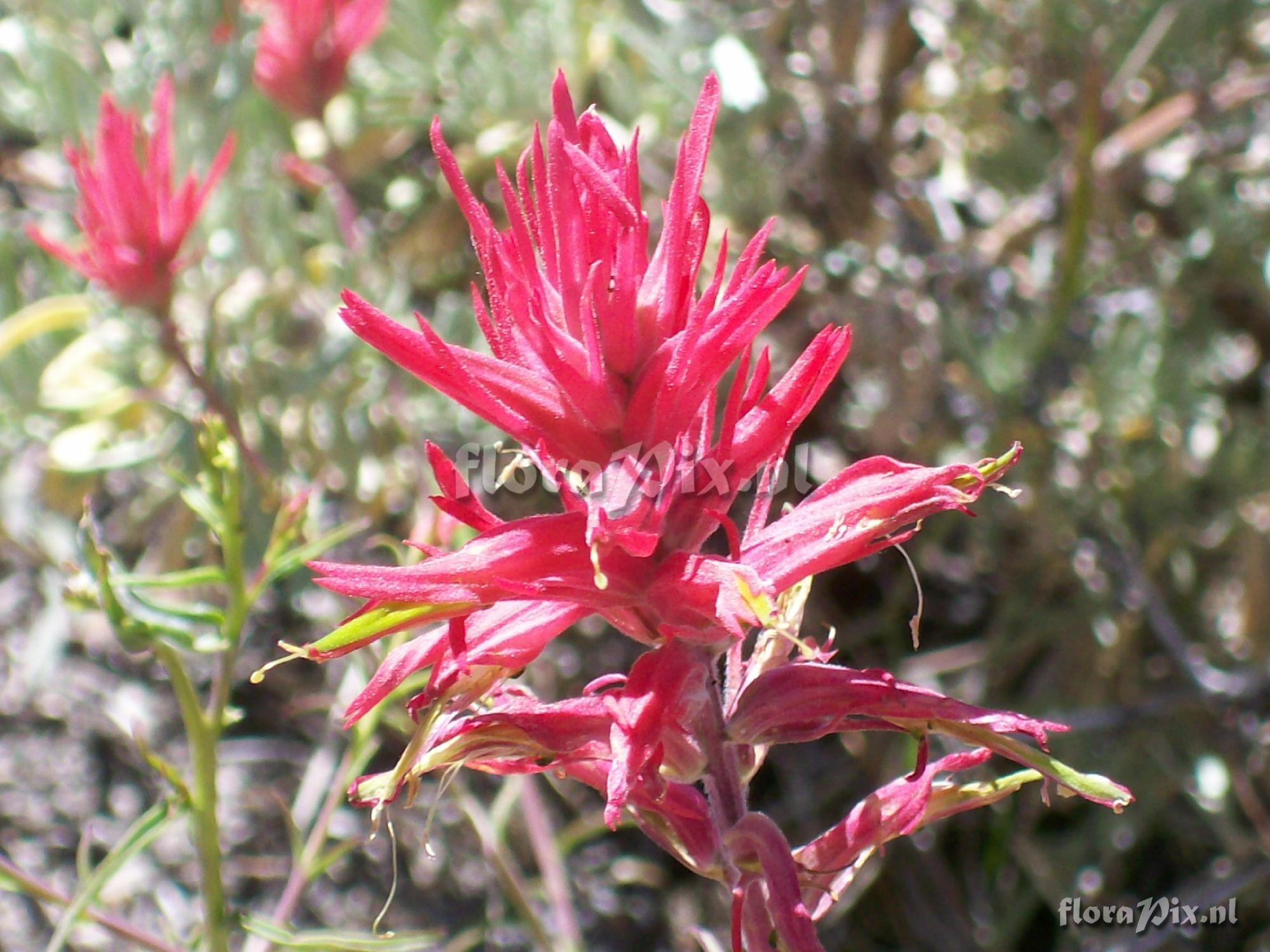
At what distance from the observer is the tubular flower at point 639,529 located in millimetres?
631

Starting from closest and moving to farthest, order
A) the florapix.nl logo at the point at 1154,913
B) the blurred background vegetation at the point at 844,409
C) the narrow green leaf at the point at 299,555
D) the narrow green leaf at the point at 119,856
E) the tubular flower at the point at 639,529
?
the tubular flower at the point at 639,529, the narrow green leaf at the point at 119,856, the narrow green leaf at the point at 299,555, the florapix.nl logo at the point at 1154,913, the blurred background vegetation at the point at 844,409

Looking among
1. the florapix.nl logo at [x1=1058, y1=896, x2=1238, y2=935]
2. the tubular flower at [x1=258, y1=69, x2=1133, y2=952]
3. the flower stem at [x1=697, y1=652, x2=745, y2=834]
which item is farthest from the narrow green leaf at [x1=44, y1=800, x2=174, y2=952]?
the florapix.nl logo at [x1=1058, y1=896, x2=1238, y2=935]

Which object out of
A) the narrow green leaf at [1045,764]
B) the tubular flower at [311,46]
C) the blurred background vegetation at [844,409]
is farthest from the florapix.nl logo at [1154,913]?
the tubular flower at [311,46]

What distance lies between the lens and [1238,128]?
1756mm

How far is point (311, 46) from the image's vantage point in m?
1.71

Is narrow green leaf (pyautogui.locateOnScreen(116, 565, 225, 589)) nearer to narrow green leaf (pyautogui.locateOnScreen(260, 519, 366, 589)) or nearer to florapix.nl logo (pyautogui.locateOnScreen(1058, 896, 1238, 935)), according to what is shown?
narrow green leaf (pyautogui.locateOnScreen(260, 519, 366, 589))

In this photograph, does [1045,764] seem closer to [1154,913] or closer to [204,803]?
[204,803]

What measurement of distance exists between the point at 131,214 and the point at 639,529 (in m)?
1.00


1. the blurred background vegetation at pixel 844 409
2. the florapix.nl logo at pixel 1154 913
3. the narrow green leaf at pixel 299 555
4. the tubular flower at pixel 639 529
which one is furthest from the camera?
the blurred background vegetation at pixel 844 409

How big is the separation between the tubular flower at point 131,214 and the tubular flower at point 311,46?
14.0 inches

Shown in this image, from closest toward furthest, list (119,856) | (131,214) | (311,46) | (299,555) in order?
1. (119,856)
2. (299,555)
3. (131,214)
4. (311,46)

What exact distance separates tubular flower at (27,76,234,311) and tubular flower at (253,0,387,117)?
36cm

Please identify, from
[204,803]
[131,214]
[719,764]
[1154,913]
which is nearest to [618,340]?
[719,764]

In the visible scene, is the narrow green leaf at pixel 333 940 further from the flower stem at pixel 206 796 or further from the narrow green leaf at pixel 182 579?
the narrow green leaf at pixel 182 579
